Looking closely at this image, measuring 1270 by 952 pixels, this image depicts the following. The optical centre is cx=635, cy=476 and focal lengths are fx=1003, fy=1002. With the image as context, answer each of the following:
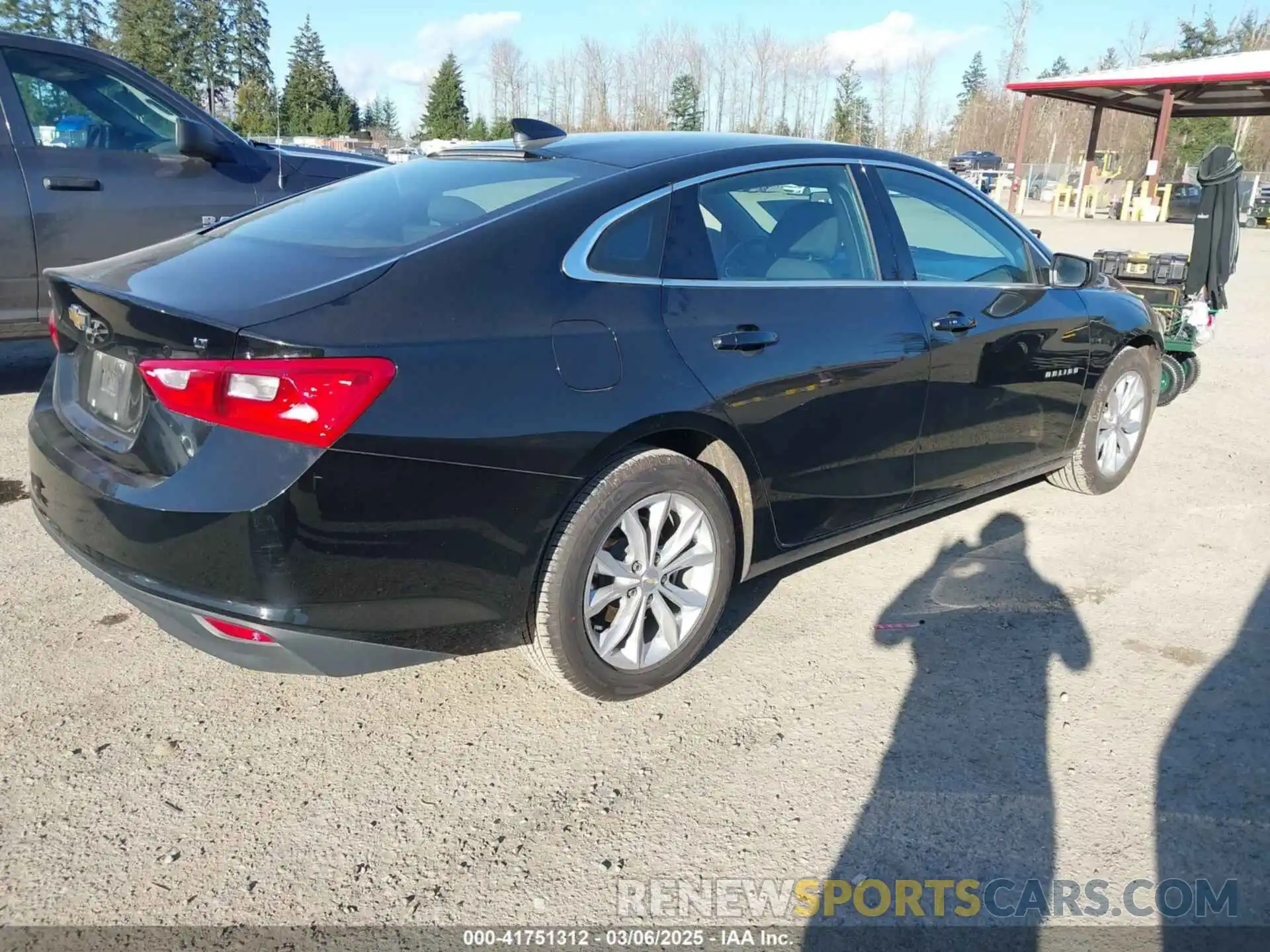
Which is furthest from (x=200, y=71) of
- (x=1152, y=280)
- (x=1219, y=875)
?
(x=1219, y=875)

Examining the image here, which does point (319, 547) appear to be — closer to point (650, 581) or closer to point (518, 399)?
point (518, 399)

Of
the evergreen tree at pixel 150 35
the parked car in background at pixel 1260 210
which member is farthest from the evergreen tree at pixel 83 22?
the parked car in background at pixel 1260 210

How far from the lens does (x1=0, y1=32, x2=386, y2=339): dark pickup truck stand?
5.27 m

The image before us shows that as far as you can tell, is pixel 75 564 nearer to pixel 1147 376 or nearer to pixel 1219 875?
pixel 1219 875

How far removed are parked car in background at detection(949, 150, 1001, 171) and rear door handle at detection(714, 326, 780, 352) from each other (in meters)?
41.9

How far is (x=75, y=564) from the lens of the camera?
12.4ft

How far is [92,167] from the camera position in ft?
17.9

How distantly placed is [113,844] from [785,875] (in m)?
1.58

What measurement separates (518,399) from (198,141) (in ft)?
13.1

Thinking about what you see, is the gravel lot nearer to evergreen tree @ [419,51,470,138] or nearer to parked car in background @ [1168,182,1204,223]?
parked car in background @ [1168,182,1204,223]

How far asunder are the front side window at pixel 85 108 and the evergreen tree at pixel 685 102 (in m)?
57.3

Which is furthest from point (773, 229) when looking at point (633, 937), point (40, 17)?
point (40, 17)

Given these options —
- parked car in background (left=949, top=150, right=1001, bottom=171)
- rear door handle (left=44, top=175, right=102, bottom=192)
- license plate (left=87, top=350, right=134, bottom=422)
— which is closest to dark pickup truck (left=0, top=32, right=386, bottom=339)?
rear door handle (left=44, top=175, right=102, bottom=192)

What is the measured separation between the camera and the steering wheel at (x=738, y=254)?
3141 mm
